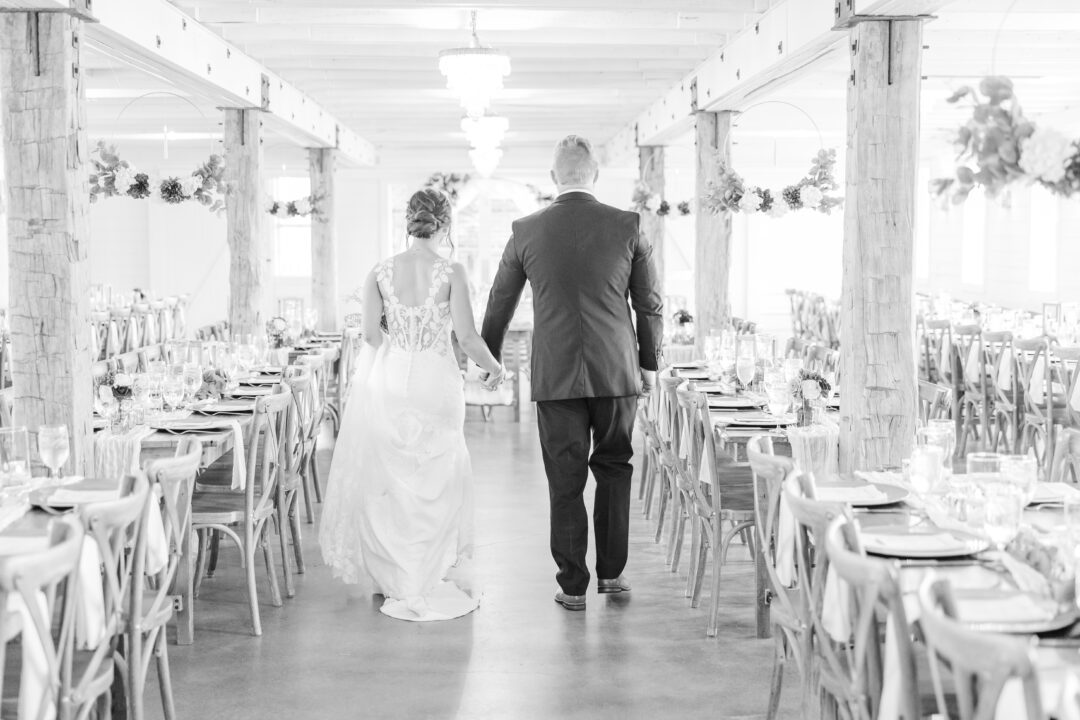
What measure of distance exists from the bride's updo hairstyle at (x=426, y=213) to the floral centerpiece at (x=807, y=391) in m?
1.74

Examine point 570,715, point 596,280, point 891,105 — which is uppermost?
point 891,105

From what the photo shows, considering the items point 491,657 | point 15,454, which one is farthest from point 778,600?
point 15,454

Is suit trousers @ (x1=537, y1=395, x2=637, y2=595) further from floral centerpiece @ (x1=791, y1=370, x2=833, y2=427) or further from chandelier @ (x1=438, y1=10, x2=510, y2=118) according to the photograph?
chandelier @ (x1=438, y1=10, x2=510, y2=118)

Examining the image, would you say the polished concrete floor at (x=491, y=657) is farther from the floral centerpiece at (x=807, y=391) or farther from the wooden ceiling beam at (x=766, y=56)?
the wooden ceiling beam at (x=766, y=56)

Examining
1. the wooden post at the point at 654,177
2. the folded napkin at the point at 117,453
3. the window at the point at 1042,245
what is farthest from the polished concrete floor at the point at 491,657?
the window at the point at 1042,245

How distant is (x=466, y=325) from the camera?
5.32m

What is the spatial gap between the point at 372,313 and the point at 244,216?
14.3 feet

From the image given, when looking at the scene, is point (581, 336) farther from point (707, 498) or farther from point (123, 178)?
point (123, 178)

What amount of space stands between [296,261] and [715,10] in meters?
14.3

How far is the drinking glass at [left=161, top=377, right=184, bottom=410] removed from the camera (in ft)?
18.9

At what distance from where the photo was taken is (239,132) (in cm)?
952

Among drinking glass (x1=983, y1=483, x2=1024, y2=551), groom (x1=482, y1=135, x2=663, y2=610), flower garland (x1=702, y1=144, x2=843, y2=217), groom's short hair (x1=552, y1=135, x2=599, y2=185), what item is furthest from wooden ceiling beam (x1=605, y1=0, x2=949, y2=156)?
drinking glass (x1=983, y1=483, x2=1024, y2=551)

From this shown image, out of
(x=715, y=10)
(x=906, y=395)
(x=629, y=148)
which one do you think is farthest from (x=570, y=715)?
(x=629, y=148)

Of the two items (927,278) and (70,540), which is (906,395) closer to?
(70,540)
